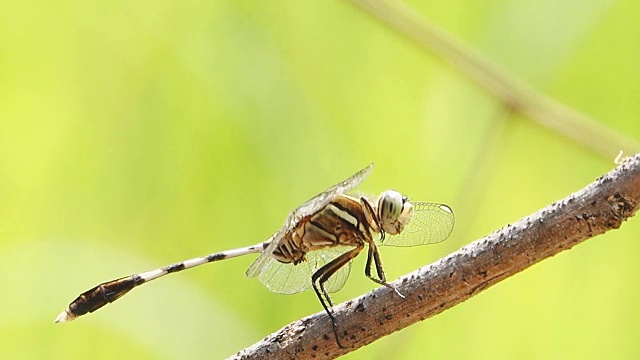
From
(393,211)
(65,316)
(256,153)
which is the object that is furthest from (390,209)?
(256,153)

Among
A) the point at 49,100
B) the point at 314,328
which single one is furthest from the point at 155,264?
the point at 314,328

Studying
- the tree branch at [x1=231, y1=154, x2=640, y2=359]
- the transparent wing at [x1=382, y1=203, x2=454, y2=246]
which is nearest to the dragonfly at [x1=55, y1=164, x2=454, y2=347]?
the transparent wing at [x1=382, y1=203, x2=454, y2=246]

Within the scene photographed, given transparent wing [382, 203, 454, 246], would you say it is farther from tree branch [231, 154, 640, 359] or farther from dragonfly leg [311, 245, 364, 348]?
tree branch [231, 154, 640, 359]

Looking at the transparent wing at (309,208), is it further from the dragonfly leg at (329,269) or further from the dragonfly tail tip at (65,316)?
the dragonfly tail tip at (65,316)

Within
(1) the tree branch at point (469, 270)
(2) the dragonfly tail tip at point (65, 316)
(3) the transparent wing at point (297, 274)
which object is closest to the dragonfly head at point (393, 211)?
(3) the transparent wing at point (297, 274)

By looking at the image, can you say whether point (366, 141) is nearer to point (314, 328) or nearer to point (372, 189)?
point (372, 189)

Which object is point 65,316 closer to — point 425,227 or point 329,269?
point 329,269

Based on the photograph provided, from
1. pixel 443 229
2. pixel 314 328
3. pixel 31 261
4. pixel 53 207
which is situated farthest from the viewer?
pixel 53 207
